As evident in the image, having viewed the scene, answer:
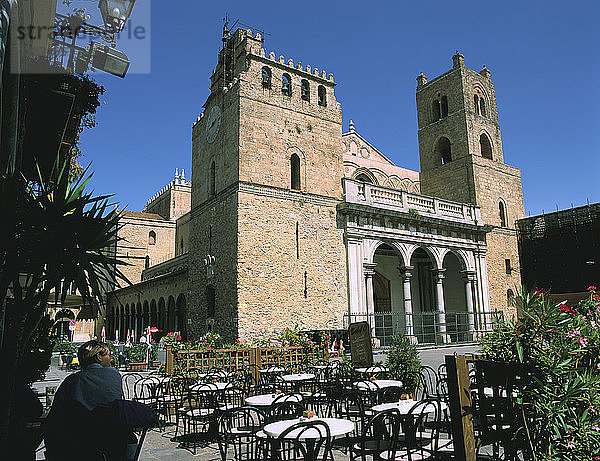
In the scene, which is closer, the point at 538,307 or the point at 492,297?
the point at 538,307

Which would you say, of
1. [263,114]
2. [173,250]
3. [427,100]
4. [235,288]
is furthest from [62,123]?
[173,250]

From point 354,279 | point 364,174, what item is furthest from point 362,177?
point 354,279

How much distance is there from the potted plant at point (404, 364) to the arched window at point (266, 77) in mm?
15025

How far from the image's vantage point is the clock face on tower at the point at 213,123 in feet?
69.4

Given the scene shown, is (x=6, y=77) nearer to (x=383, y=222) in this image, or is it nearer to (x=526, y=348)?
(x=526, y=348)

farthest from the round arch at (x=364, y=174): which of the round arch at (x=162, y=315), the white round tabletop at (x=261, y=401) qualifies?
the white round tabletop at (x=261, y=401)

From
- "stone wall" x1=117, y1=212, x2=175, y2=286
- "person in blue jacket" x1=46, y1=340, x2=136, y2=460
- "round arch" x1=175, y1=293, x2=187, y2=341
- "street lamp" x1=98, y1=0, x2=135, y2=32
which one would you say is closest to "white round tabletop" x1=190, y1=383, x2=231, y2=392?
"person in blue jacket" x1=46, y1=340, x2=136, y2=460

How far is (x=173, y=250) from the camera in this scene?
45.1 metres

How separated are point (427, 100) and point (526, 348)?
29.6m

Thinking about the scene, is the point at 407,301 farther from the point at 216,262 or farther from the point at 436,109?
the point at 436,109

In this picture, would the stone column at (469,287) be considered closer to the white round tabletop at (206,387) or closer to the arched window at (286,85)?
the arched window at (286,85)

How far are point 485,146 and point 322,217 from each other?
1496 centimetres

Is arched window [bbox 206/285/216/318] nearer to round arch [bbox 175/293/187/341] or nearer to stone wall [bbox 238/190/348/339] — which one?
stone wall [bbox 238/190/348/339]

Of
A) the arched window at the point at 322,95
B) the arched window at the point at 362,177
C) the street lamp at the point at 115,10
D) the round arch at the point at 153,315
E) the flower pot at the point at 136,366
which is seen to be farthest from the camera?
the round arch at the point at 153,315
